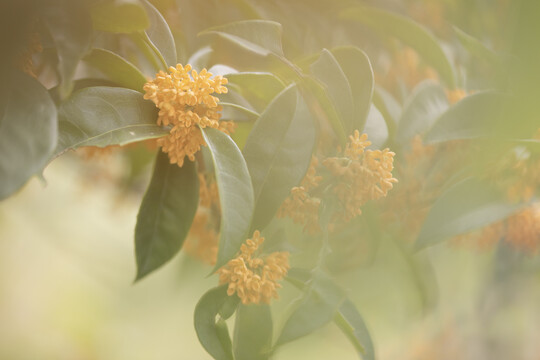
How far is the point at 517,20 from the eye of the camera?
0.25m

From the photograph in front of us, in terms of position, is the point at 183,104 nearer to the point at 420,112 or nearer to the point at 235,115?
the point at 235,115

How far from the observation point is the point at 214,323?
0.30 meters

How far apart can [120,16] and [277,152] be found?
12 centimetres

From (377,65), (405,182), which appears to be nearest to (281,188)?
(405,182)

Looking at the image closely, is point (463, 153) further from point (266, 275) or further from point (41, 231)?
point (41, 231)

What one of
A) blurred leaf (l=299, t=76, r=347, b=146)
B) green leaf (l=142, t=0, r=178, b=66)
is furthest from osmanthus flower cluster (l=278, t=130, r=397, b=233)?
green leaf (l=142, t=0, r=178, b=66)

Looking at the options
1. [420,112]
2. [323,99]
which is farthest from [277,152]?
[420,112]

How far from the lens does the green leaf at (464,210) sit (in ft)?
1.24

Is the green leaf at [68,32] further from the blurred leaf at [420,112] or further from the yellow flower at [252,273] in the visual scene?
the blurred leaf at [420,112]

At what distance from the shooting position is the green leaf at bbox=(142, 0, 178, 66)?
0.31 metres

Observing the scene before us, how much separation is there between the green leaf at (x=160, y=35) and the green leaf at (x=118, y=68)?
0.08 ft

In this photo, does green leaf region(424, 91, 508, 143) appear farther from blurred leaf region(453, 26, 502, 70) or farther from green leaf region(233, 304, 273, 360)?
green leaf region(233, 304, 273, 360)

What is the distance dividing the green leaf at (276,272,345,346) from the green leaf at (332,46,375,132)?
106 millimetres

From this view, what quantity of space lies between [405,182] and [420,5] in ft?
1.00
